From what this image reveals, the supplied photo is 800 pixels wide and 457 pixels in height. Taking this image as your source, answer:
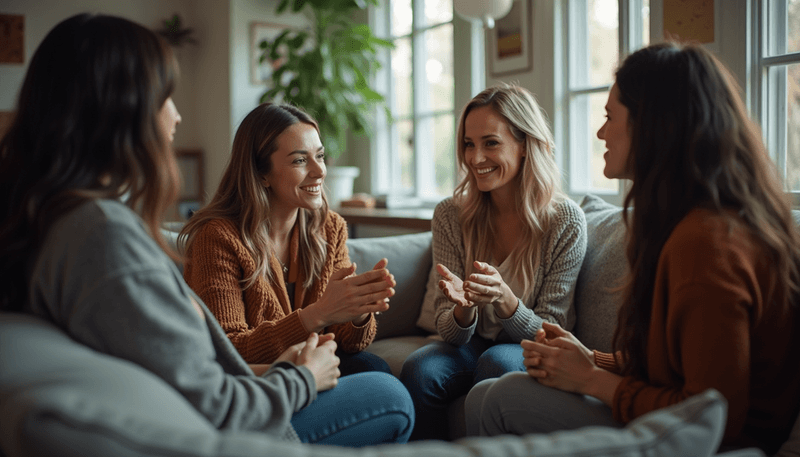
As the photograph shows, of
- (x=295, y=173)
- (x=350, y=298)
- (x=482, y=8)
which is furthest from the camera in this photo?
(x=482, y=8)

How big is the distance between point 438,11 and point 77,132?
3561mm

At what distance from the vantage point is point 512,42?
10.9ft

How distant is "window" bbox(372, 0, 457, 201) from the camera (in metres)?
4.12

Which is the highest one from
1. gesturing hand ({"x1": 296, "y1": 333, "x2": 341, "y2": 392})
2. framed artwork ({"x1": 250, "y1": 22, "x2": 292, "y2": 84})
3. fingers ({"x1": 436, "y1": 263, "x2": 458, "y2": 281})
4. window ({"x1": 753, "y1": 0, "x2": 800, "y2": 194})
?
framed artwork ({"x1": 250, "y1": 22, "x2": 292, "y2": 84})

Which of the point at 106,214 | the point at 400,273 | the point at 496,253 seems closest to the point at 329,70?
the point at 400,273

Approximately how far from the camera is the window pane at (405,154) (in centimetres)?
454

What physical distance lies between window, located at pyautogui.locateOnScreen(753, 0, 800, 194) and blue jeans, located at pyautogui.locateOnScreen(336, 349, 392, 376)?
164cm

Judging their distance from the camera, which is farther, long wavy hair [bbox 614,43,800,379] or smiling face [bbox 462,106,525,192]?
smiling face [bbox 462,106,525,192]

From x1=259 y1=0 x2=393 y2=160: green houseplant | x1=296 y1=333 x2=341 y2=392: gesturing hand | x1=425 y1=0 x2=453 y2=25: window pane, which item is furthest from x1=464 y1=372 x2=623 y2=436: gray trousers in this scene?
x1=425 y1=0 x2=453 y2=25: window pane

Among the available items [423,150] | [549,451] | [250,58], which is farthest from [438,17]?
Answer: [549,451]

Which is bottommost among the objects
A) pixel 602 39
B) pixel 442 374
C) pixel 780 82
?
pixel 442 374

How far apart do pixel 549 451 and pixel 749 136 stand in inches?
27.9

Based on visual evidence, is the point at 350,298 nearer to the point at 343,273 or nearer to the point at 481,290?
the point at 343,273

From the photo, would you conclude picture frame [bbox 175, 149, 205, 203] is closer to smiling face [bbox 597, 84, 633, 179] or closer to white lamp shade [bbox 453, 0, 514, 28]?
white lamp shade [bbox 453, 0, 514, 28]
